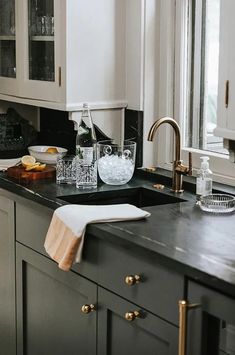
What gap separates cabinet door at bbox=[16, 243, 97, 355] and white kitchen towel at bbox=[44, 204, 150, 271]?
0.12m

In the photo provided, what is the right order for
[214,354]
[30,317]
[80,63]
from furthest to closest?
[80,63], [30,317], [214,354]

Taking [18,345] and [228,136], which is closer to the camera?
[228,136]

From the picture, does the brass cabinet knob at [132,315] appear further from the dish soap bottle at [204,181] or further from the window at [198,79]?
the window at [198,79]

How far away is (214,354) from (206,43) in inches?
56.0

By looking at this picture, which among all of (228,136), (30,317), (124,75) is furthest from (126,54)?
(30,317)

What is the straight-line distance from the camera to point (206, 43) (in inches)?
117

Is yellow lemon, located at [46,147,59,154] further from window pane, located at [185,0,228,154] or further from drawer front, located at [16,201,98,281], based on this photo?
window pane, located at [185,0,228,154]

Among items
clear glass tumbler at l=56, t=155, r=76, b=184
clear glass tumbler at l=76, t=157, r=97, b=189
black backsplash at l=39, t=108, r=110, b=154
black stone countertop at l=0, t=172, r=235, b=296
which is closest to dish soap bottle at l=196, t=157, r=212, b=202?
black stone countertop at l=0, t=172, r=235, b=296

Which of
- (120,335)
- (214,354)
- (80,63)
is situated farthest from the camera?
(80,63)

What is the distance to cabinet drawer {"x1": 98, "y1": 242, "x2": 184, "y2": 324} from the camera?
2.02 meters

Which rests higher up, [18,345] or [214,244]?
[214,244]

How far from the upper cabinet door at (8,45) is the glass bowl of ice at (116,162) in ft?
2.34

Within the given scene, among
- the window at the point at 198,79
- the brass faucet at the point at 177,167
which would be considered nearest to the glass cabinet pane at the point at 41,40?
the window at the point at 198,79

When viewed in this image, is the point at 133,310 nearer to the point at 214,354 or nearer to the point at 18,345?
the point at 214,354
